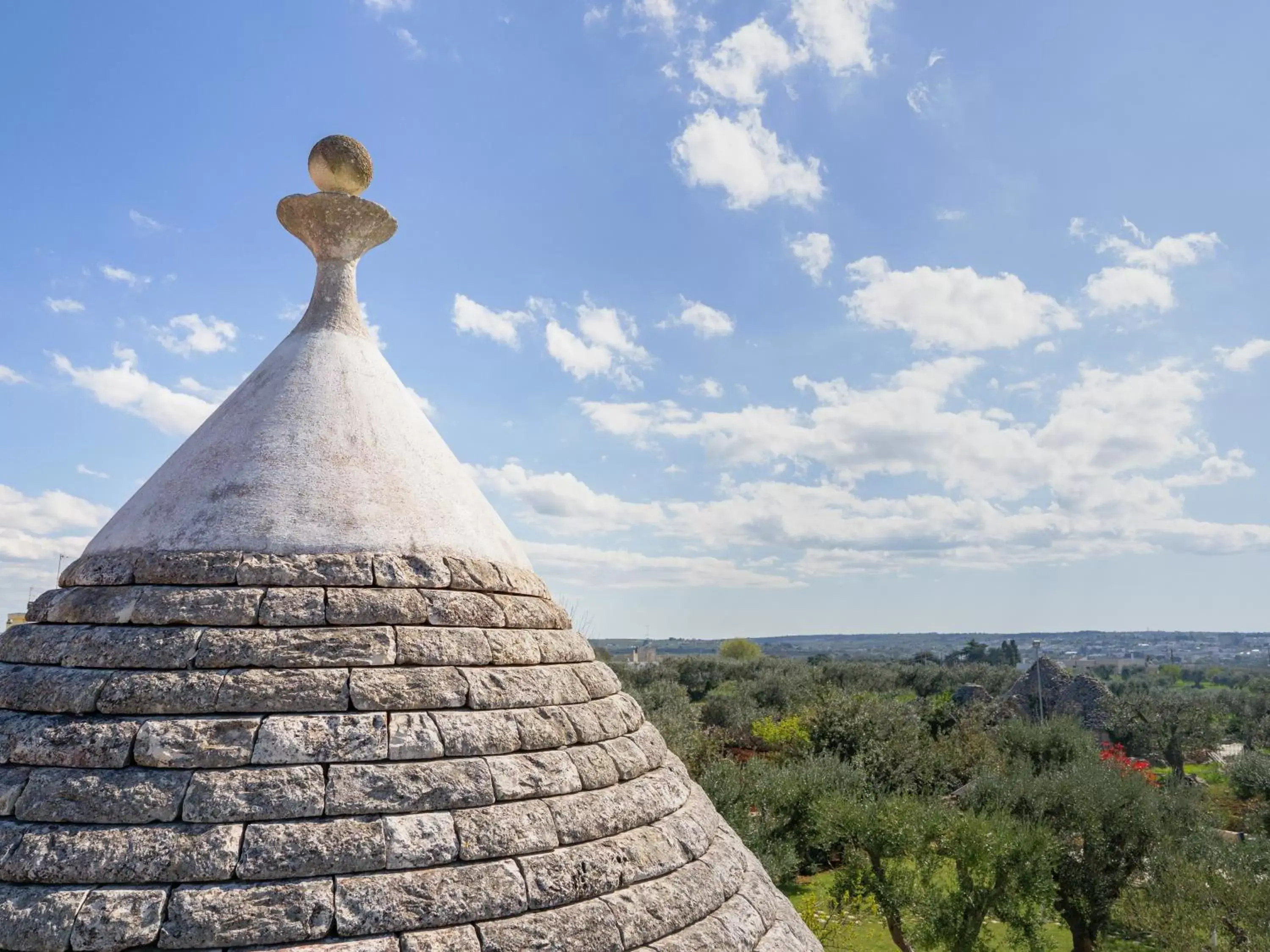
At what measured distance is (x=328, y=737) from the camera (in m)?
3.64

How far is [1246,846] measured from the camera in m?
13.1

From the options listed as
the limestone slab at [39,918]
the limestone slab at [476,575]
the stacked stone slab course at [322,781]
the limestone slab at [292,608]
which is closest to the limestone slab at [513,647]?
the stacked stone slab course at [322,781]

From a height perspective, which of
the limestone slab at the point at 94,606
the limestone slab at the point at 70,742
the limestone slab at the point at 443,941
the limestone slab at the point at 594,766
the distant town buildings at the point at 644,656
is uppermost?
the limestone slab at the point at 94,606

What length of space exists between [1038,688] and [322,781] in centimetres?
2871

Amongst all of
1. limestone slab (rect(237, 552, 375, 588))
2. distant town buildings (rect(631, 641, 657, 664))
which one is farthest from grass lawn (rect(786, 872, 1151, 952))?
distant town buildings (rect(631, 641, 657, 664))

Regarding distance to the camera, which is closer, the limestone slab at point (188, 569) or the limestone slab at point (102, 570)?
the limestone slab at point (188, 569)

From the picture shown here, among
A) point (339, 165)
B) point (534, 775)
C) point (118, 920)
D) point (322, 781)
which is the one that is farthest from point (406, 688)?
point (339, 165)

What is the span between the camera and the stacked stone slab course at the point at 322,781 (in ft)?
10.8

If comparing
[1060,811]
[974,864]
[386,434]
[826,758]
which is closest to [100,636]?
[386,434]

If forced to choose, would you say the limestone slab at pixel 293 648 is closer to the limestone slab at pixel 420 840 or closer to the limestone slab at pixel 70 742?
the limestone slab at pixel 70 742

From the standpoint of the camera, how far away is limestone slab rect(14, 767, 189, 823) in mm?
3420

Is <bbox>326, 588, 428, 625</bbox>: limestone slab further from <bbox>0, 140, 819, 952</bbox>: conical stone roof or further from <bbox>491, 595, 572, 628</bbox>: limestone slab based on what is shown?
<bbox>491, 595, 572, 628</bbox>: limestone slab

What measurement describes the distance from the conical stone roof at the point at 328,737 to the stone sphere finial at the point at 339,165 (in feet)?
3.97

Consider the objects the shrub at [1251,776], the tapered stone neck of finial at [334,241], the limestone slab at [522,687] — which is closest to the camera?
the limestone slab at [522,687]
